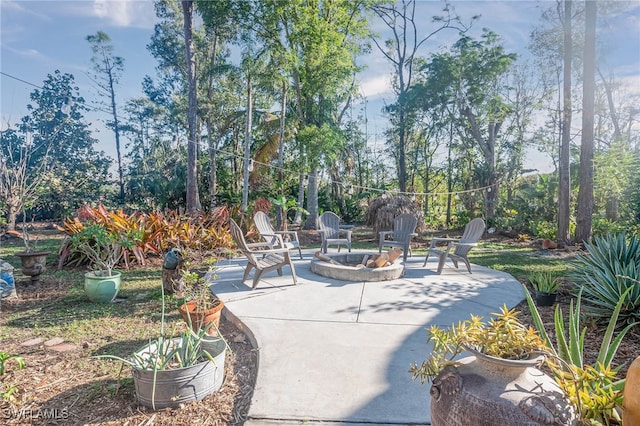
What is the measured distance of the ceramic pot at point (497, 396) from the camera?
1.10 metres

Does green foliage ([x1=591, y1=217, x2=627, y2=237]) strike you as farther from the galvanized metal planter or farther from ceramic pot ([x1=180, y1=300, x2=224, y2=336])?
the galvanized metal planter

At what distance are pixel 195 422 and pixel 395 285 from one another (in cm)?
312

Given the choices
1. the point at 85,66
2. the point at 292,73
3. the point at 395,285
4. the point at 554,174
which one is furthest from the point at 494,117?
the point at 85,66

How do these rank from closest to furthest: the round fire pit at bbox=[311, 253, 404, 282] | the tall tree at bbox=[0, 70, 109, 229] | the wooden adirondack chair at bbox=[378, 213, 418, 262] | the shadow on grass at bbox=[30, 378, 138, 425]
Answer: the shadow on grass at bbox=[30, 378, 138, 425], the round fire pit at bbox=[311, 253, 404, 282], the wooden adirondack chair at bbox=[378, 213, 418, 262], the tall tree at bbox=[0, 70, 109, 229]

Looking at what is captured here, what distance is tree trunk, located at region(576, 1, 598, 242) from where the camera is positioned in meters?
7.68

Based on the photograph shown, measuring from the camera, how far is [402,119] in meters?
13.3

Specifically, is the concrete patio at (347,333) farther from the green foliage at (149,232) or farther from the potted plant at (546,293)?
the green foliage at (149,232)

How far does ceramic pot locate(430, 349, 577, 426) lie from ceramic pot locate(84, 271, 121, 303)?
13.0 feet

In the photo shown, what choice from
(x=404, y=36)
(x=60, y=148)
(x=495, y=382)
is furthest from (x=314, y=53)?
(x=60, y=148)

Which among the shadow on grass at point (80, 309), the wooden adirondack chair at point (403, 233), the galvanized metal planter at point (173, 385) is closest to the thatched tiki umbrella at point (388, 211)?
the wooden adirondack chair at point (403, 233)

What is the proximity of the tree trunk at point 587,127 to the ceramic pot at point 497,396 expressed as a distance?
337 inches

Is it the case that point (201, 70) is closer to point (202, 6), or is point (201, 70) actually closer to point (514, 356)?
point (202, 6)

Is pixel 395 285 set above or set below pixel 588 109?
below

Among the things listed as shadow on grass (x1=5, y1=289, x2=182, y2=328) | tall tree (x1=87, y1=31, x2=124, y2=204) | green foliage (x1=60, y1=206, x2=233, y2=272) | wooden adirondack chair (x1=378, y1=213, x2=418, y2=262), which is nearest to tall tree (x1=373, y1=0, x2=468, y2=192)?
wooden adirondack chair (x1=378, y1=213, x2=418, y2=262)
